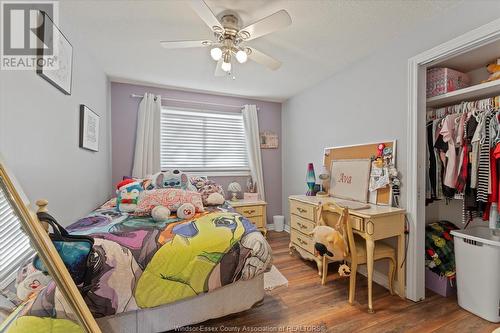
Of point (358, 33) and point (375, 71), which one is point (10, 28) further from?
point (375, 71)

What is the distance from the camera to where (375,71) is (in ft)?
7.29

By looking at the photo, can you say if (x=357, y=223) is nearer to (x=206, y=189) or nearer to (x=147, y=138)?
(x=206, y=189)

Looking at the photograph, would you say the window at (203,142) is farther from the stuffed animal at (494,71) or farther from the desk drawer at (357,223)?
the stuffed animal at (494,71)

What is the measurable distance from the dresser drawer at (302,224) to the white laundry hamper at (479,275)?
4.03 ft

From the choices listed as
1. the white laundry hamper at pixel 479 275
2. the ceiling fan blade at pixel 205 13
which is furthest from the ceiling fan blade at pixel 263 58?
the white laundry hamper at pixel 479 275

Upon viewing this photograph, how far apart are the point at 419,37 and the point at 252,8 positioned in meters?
1.48

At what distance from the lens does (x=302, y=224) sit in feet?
8.35

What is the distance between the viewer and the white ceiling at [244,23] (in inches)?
61.6

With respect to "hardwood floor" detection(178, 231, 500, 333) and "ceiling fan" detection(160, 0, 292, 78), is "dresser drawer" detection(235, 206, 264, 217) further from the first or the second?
Result: "ceiling fan" detection(160, 0, 292, 78)

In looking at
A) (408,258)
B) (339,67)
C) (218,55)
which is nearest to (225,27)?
(218,55)

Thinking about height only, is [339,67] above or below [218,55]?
above

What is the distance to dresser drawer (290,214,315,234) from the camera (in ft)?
7.89

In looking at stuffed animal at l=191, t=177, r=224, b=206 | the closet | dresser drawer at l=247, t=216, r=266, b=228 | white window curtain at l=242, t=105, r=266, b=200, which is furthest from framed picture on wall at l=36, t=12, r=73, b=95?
the closet

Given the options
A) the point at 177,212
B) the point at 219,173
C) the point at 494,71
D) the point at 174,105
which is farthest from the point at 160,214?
the point at 494,71
